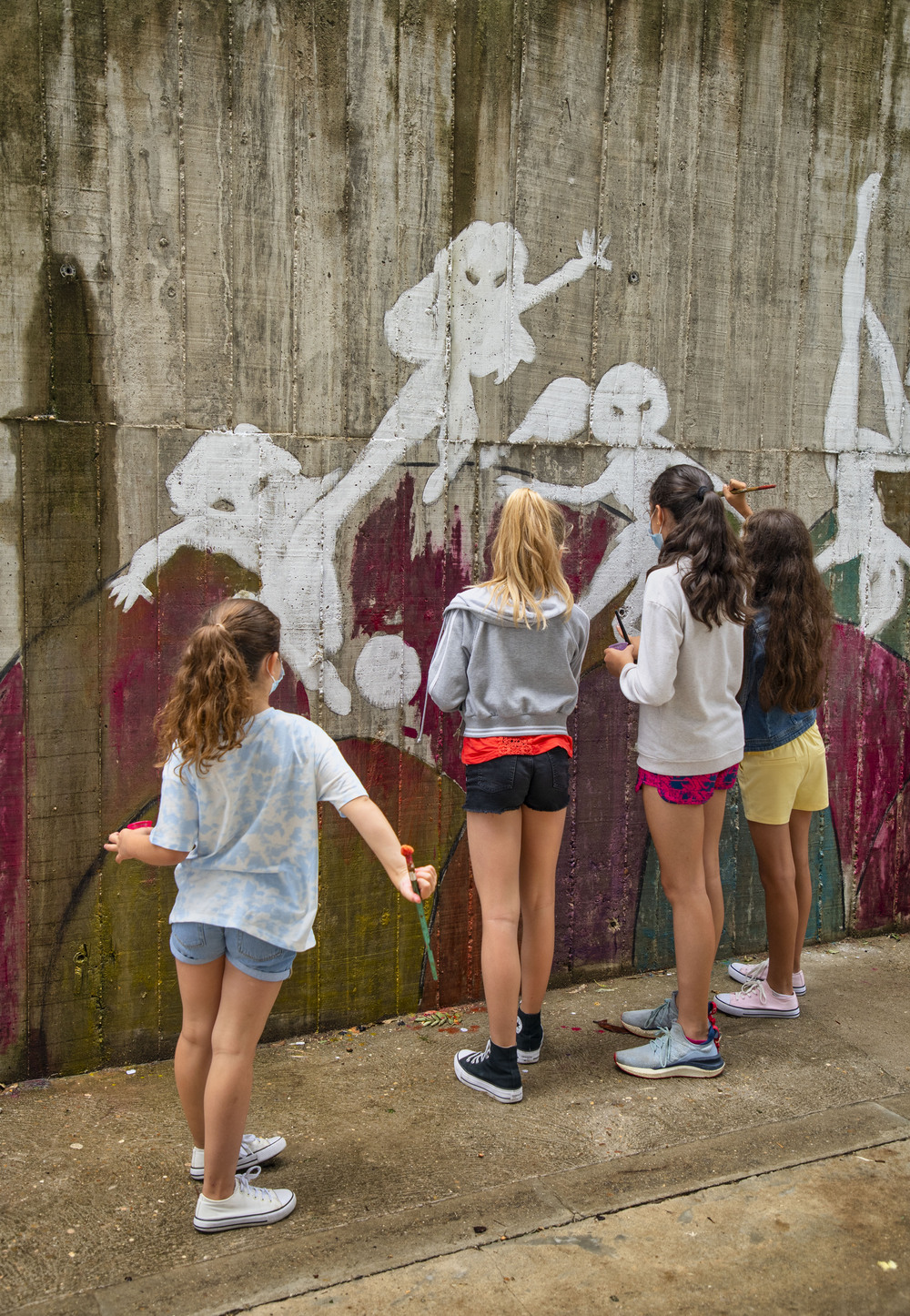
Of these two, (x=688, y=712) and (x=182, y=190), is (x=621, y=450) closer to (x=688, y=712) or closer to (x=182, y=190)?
(x=688, y=712)

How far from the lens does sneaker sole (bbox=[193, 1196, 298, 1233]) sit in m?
Result: 2.58

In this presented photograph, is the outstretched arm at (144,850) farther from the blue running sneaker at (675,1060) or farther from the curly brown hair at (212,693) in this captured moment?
the blue running sneaker at (675,1060)

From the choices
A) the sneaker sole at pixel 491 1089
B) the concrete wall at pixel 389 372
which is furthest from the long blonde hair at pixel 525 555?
the sneaker sole at pixel 491 1089

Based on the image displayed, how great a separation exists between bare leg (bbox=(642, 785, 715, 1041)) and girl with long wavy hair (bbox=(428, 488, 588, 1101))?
345 millimetres

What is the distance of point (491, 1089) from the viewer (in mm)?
3277

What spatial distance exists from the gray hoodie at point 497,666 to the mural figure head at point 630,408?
1017mm

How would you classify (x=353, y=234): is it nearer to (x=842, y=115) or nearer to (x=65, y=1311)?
(x=842, y=115)

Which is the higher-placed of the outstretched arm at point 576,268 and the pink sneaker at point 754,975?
the outstretched arm at point 576,268

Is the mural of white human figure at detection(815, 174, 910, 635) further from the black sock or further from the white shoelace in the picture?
the white shoelace

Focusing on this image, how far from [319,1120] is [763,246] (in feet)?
11.4

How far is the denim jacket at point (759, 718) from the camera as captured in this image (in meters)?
3.67

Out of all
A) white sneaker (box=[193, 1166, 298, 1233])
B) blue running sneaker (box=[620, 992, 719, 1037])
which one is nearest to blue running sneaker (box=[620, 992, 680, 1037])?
blue running sneaker (box=[620, 992, 719, 1037])

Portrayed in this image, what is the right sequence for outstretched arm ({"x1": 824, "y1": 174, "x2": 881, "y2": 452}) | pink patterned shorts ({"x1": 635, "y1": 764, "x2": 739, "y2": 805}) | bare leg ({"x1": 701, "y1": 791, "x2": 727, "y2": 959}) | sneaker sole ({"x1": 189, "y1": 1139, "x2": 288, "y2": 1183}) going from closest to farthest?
sneaker sole ({"x1": 189, "y1": 1139, "x2": 288, "y2": 1183}) < pink patterned shorts ({"x1": 635, "y1": 764, "x2": 739, "y2": 805}) < bare leg ({"x1": 701, "y1": 791, "x2": 727, "y2": 959}) < outstretched arm ({"x1": 824, "y1": 174, "x2": 881, "y2": 452})

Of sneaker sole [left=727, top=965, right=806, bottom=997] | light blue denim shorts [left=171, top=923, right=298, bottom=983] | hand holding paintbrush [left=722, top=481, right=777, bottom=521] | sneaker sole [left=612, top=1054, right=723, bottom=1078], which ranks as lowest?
sneaker sole [left=727, top=965, right=806, bottom=997]
